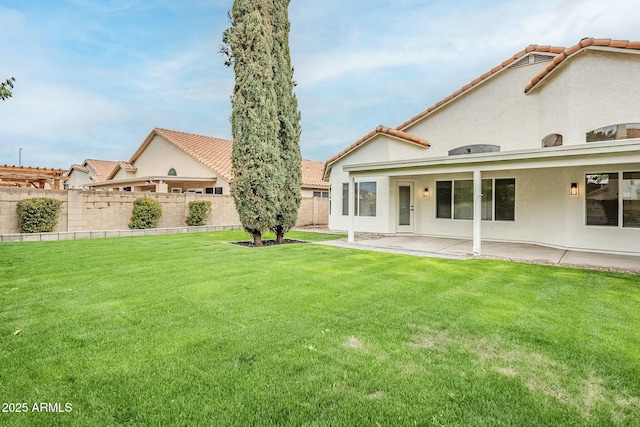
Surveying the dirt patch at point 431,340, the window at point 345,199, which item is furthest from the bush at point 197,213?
the dirt patch at point 431,340

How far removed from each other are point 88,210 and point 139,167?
43.2ft

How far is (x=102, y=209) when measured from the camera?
47.7ft

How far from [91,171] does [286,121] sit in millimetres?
27415

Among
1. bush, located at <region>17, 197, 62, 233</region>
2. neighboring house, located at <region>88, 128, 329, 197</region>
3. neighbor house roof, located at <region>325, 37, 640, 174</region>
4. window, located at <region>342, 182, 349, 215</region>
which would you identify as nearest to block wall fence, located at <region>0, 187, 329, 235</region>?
bush, located at <region>17, 197, 62, 233</region>

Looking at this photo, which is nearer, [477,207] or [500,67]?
[477,207]

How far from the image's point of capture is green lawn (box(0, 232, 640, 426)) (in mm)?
2518

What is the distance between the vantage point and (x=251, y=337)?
3.81m

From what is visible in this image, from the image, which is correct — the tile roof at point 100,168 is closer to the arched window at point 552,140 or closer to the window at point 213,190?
the window at point 213,190

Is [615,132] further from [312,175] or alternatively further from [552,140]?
Result: [312,175]

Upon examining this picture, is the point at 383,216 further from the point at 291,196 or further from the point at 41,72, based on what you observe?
the point at 41,72

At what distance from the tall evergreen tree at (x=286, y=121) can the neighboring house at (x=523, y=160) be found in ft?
6.60

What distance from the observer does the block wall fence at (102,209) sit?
40.2 feet

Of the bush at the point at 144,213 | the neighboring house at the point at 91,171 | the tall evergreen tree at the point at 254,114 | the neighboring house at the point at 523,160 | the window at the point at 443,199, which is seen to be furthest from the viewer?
the neighboring house at the point at 91,171

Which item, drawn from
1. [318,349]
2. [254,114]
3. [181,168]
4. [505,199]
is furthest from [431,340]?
[181,168]
